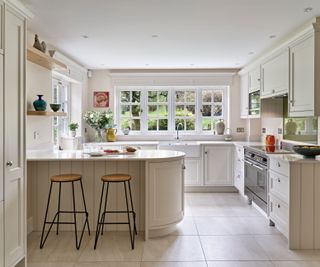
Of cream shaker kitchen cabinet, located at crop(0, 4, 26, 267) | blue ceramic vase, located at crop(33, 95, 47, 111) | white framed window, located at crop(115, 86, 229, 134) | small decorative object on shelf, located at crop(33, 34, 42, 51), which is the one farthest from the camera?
white framed window, located at crop(115, 86, 229, 134)

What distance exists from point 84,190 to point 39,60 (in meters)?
1.65

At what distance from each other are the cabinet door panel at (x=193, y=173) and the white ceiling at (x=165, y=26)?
1.84 m

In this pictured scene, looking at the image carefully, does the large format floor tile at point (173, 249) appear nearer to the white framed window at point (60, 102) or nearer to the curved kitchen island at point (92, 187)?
the curved kitchen island at point (92, 187)

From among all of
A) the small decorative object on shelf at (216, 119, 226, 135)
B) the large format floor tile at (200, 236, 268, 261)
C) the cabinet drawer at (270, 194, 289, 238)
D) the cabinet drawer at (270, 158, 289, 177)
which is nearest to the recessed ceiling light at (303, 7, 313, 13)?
the cabinet drawer at (270, 158, 289, 177)

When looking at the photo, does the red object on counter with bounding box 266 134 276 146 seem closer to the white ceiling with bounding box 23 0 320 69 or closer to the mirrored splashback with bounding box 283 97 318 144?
the mirrored splashback with bounding box 283 97 318 144

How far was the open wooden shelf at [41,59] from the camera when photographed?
345 centimetres

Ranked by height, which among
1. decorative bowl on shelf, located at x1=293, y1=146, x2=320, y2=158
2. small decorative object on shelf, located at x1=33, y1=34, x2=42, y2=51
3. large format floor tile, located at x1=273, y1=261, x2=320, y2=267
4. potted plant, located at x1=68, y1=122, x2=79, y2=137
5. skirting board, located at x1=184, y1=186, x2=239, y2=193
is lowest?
large format floor tile, located at x1=273, y1=261, x2=320, y2=267

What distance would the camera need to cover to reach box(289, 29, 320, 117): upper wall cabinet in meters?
3.35

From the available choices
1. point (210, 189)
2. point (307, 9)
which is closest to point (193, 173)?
point (210, 189)

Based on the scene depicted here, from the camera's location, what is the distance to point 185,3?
294 centimetres

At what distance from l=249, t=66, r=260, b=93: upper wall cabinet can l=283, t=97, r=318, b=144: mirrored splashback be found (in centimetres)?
60

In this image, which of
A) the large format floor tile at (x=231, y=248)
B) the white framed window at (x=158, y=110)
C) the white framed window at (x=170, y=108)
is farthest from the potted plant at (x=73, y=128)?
the large format floor tile at (x=231, y=248)

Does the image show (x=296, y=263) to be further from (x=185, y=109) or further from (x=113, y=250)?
(x=185, y=109)

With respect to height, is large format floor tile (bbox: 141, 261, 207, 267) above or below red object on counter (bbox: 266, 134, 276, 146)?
below
